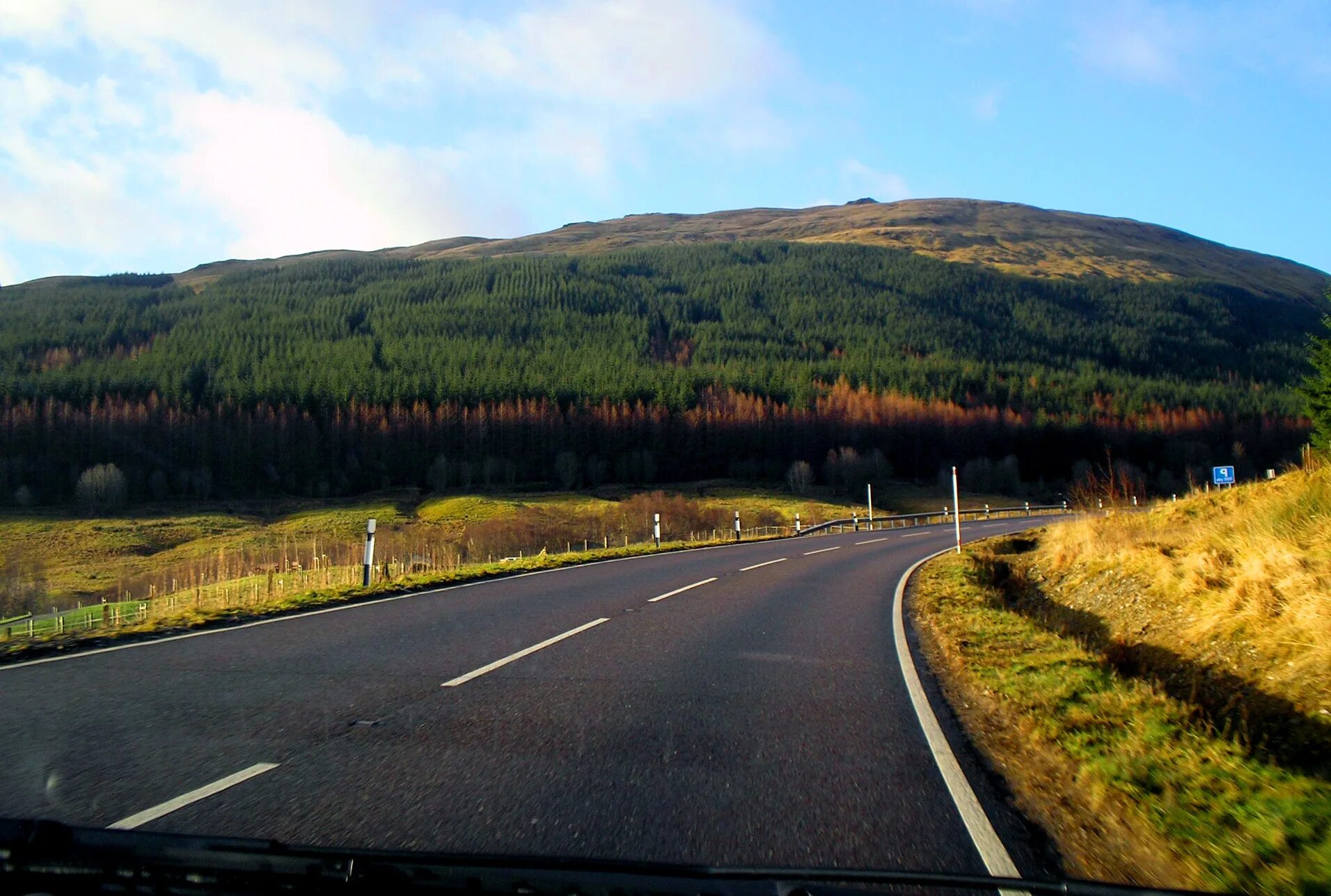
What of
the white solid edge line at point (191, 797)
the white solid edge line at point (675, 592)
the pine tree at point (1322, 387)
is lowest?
the white solid edge line at point (675, 592)

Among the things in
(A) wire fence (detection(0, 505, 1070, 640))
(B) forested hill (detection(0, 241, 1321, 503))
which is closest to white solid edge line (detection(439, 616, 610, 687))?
(A) wire fence (detection(0, 505, 1070, 640))

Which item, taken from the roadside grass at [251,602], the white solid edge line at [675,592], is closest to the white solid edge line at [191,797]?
the roadside grass at [251,602]

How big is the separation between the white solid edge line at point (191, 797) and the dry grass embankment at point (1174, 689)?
420 cm

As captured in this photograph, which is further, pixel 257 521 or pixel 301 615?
pixel 257 521

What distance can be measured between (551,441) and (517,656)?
85312 millimetres

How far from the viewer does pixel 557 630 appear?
9.75 metres

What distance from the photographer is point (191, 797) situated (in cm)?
420

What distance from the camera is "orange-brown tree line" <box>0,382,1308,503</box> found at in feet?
252

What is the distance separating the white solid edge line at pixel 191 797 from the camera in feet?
Answer: 12.5

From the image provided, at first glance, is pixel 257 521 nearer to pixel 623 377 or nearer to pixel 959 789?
pixel 623 377

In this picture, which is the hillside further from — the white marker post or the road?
the road

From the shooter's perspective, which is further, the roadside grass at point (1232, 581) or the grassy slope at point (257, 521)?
the grassy slope at point (257, 521)

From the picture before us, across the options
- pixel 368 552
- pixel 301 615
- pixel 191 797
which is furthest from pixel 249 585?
pixel 191 797

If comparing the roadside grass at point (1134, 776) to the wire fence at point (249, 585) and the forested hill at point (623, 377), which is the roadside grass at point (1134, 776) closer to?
the wire fence at point (249, 585)
